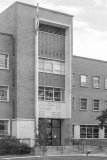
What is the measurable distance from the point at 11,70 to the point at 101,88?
16.4 m

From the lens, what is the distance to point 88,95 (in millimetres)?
52906

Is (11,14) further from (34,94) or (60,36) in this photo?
(34,94)

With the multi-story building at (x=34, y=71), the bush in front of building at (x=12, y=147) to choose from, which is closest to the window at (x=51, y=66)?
the multi-story building at (x=34, y=71)

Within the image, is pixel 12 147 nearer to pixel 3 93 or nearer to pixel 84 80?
pixel 3 93

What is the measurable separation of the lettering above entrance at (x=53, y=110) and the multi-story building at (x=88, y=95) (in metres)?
4.15

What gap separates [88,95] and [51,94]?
8.70 m

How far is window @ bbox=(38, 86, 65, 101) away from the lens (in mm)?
45094

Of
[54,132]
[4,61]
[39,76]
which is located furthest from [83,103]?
[4,61]

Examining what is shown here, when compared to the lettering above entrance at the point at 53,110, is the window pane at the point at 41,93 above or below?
above

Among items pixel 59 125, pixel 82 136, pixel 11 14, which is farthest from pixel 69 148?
pixel 11 14

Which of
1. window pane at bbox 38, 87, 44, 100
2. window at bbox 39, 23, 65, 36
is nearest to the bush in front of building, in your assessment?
window pane at bbox 38, 87, 44, 100

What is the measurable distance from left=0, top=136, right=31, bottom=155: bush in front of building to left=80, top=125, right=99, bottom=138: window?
13.6 meters

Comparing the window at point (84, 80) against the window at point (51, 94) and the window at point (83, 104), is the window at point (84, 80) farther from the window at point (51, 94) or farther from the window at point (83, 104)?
the window at point (51, 94)

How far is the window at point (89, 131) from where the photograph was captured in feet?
168
